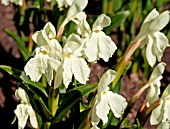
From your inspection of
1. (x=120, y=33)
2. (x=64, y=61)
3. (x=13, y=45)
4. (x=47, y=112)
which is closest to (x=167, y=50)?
(x=120, y=33)

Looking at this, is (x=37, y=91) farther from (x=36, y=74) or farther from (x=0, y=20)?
(x=0, y=20)

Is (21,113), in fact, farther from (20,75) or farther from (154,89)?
(154,89)

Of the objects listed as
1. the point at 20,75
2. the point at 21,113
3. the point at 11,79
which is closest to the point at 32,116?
the point at 21,113

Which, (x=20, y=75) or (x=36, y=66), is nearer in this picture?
(x=36, y=66)

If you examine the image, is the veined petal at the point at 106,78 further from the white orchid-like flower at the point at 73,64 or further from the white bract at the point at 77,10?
the white bract at the point at 77,10

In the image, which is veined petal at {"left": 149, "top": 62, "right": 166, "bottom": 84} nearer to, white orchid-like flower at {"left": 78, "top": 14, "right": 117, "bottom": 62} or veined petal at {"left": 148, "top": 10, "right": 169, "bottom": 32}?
veined petal at {"left": 148, "top": 10, "right": 169, "bottom": 32}

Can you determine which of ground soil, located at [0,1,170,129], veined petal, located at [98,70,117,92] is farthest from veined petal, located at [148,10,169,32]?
ground soil, located at [0,1,170,129]
